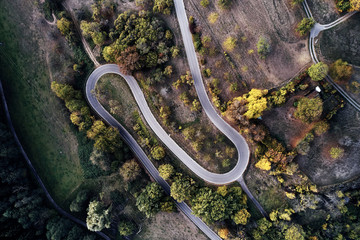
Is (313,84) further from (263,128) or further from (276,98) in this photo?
(263,128)

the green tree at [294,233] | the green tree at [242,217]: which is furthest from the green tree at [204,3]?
the green tree at [294,233]

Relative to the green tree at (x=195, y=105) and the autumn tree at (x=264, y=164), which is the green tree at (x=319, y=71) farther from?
the green tree at (x=195, y=105)

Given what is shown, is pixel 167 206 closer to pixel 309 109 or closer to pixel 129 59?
pixel 129 59

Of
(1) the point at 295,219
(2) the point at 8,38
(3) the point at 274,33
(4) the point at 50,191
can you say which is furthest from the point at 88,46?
(1) the point at 295,219

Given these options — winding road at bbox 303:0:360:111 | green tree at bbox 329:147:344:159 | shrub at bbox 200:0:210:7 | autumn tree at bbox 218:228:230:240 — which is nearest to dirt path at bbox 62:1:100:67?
shrub at bbox 200:0:210:7

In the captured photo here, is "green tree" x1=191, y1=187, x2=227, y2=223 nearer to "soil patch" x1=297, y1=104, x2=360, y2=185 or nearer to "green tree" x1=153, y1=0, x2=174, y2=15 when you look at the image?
"soil patch" x1=297, y1=104, x2=360, y2=185

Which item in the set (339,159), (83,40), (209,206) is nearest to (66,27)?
(83,40)
